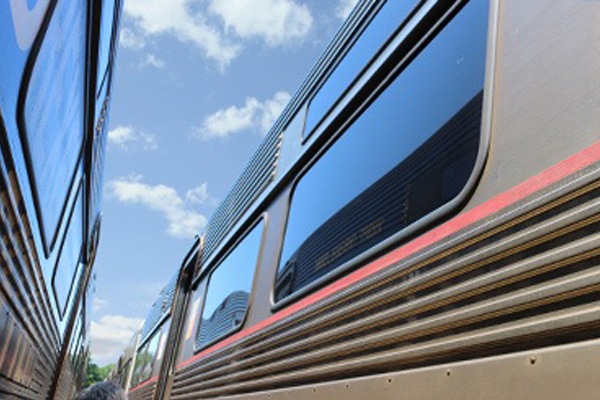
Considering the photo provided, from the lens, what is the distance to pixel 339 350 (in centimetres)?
186

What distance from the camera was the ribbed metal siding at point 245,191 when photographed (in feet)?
11.9

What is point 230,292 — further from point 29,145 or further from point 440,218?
point 440,218

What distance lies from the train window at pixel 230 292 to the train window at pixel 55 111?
109 centimetres

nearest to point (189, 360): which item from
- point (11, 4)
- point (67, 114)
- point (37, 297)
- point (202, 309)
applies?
point (202, 309)

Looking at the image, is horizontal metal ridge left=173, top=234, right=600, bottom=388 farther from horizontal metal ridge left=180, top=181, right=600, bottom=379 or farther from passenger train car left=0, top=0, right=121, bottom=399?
passenger train car left=0, top=0, right=121, bottom=399

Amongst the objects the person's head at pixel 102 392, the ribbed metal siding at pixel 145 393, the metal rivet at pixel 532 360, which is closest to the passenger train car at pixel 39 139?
the person's head at pixel 102 392

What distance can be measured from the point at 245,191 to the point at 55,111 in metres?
2.05

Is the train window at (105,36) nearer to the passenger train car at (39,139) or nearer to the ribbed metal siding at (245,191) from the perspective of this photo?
the passenger train car at (39,139)

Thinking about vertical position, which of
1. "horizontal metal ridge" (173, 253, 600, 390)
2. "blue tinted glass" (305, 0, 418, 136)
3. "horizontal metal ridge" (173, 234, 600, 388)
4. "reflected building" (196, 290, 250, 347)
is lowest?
"horizontal metal ridge" (173, 253, 600, 390)

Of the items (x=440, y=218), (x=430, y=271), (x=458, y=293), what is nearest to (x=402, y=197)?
(x=440, y=218)

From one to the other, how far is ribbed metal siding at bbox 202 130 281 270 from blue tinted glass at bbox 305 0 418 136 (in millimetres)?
571

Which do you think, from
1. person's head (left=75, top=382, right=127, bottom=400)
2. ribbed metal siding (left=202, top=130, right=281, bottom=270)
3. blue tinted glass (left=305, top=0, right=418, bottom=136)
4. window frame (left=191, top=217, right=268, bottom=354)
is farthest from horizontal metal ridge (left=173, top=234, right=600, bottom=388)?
ribbed metal siding (left=202, top=130, right=281, bottom=270)

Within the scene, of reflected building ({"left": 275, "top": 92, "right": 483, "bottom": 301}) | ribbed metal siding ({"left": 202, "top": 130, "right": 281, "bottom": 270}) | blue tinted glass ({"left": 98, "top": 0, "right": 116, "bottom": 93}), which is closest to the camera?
reflected building ({"left": 275, "top": 92, "right": 483, "bottom": 301})

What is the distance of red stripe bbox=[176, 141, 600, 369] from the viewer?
3.63ft
